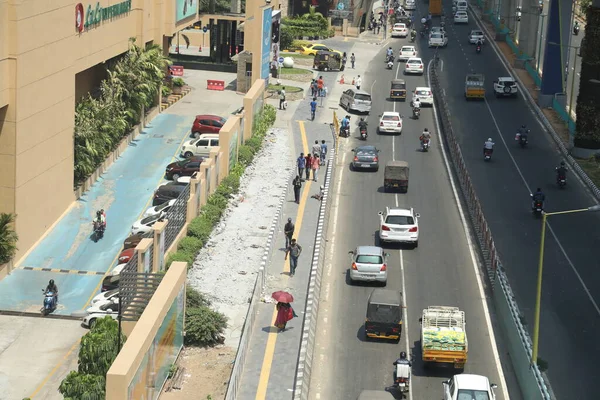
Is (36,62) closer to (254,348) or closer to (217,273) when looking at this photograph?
(217,273)

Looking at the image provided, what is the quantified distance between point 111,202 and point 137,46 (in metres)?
13.5

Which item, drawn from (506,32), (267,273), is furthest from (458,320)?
(506,32)

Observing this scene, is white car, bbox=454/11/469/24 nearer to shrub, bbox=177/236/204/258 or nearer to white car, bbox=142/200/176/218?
white car, bbox=142/200/176/218

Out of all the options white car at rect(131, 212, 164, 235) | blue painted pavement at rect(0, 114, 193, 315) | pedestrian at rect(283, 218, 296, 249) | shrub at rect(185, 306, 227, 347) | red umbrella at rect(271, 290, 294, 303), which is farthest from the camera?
white car at rect(131, 212, 164, 235)

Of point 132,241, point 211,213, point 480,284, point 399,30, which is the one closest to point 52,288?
point 132,241

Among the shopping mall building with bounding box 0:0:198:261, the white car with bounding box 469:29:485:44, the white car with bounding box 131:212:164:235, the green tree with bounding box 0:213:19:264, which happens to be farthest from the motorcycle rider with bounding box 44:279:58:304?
the white car with bounding box 469:29:485:44

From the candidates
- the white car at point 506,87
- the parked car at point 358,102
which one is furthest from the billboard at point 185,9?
the white car at point 506,87

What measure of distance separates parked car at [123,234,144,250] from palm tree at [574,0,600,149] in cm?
2901

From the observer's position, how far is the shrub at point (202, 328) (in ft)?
125

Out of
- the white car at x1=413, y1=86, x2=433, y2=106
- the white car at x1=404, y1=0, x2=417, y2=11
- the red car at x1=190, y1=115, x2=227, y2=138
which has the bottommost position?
the red car at x1=190, y1=115, x2=227, y2=138

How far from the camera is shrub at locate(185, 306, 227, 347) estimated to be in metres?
38.0

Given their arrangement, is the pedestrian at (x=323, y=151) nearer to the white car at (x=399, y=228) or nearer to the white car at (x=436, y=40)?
the white car at (x=399, y=228)

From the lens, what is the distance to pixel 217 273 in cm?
4500

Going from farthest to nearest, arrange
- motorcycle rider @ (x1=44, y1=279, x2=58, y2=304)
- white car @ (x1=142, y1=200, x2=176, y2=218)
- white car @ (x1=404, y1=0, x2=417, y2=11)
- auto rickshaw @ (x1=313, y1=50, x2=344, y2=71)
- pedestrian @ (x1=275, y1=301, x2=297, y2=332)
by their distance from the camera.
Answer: white car @ (x1=404, y1=0, x2=417, y2=11)
auto rickshaw @ (x1=313, y1=50, x2=344, y2=71)
white car @ (x1=142, y1=200, x2=176, y2=218)
motorcycle rider @ (x1=44, y1=279, x2=58, y2=304)
pedestrian @ (x1=275, y1=301, x2=297, y2=332)
